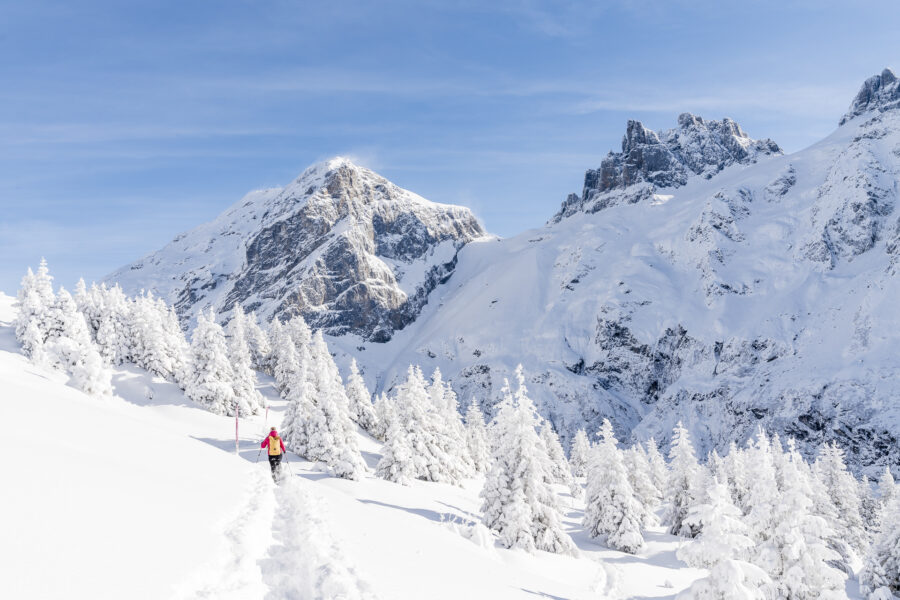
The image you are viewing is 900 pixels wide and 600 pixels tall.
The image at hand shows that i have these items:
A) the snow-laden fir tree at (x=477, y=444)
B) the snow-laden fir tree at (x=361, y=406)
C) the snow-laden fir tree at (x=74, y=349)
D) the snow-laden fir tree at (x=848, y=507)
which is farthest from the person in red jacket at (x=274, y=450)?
the snow-laden fir tree at (x=848, y=507)

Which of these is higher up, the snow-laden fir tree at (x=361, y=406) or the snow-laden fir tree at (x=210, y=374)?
the snow-laden fir tree at (x=210, y=374)

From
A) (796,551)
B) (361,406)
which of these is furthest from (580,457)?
(796,551)

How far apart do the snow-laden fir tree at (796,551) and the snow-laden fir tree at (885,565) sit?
49.5 feet

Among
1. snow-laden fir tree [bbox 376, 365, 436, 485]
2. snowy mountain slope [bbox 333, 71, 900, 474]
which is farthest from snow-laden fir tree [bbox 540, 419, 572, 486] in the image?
snowy mountain slope [bbox 333, 71, 900, 474]

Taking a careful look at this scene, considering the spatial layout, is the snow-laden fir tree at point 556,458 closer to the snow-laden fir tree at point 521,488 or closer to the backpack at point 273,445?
the snow-laden fir tree at point 521,488

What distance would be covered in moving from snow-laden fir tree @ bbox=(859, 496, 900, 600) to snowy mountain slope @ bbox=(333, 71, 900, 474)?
299 ft

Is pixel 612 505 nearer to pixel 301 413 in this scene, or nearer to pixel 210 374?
pixel 301 413

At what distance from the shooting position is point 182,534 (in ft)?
29.7

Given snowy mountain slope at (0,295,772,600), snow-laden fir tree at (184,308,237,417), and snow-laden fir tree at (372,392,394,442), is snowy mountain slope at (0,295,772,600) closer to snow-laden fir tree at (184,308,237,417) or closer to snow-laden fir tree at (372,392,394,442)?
snow-laden fir tree at (184,308,237,417)

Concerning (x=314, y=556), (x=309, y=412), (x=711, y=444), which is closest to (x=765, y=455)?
(x=314, y=556)

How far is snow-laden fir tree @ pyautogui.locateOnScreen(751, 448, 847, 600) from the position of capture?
1939 centimetres

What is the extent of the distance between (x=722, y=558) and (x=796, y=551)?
5408mm

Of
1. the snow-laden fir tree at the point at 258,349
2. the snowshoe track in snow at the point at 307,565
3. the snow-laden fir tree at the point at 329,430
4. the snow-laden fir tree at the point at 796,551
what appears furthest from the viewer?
the snow-laden fir tree at the point at 258,349

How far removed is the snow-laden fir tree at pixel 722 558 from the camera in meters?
16.0
